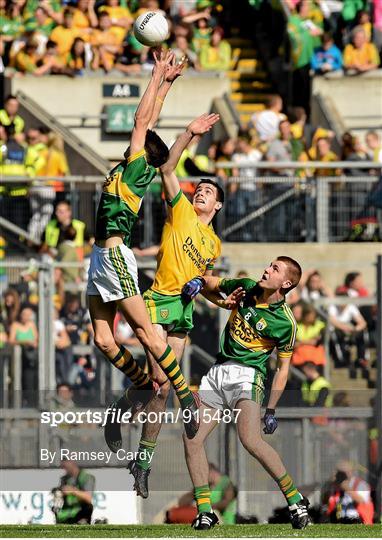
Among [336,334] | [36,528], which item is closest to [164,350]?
[36,528]

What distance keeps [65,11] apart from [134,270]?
36.3 ft

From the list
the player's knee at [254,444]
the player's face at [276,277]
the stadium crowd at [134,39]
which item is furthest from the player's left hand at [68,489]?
the stadium crowd at [134,39]

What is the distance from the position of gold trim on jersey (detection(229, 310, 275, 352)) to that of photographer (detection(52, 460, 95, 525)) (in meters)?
2.01

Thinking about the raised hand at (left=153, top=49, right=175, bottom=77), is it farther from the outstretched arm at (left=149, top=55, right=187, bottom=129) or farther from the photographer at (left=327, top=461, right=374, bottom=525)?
the photographer at (left=327, top=461, right=374, bottom=525)

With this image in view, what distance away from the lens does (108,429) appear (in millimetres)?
16219

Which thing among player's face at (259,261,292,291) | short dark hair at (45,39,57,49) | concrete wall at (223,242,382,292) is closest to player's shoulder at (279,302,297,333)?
player's face at (259,261,292,291)

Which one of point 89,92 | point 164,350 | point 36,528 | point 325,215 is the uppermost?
point 89,92

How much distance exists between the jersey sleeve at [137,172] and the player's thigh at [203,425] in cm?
187

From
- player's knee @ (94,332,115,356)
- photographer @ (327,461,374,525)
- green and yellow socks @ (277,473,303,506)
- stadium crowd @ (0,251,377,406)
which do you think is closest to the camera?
player's knee @ (94,332,115,356)

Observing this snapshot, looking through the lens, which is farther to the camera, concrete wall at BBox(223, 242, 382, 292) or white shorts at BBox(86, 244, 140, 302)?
concrete wall at BBox(223, 242, 382, 292)

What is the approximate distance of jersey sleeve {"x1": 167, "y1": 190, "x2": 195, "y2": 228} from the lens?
615 inches

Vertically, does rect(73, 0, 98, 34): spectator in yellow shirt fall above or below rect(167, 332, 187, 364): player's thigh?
above

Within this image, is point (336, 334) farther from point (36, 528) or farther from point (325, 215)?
point (36, 528)

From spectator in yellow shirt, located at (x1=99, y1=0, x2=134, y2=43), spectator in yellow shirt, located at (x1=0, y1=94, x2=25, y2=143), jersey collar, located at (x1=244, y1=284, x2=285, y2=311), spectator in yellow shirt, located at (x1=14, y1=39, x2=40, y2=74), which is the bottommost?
jersey collar, located at (x1=244, y1=284, x2=285, y2=311)
